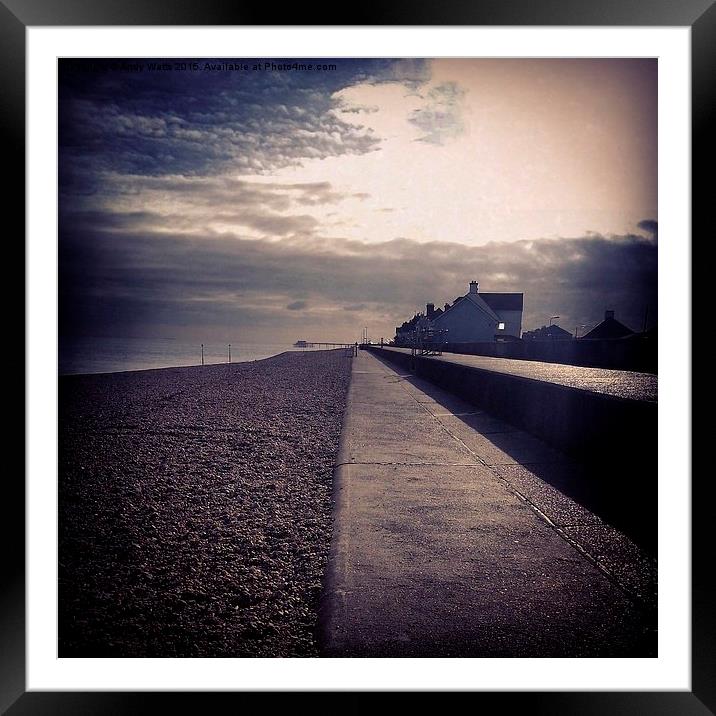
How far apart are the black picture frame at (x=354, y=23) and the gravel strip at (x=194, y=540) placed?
0.28 meters

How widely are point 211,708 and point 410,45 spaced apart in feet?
12.4

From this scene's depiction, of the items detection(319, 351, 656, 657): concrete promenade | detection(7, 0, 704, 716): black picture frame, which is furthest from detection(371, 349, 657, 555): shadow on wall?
detection(7, 0, 704, 716): black picture frame

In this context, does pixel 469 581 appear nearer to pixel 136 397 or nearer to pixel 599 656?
pixel 599 656

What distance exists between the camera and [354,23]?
319cm

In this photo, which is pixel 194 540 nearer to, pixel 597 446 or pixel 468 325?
pixel 597 446

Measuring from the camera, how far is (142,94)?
4.50 metres

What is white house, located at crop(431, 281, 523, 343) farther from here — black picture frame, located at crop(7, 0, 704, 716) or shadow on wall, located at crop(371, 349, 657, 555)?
black picture frame, located at crop(7, 0, 704, 716)

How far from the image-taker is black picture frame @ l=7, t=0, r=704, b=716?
293 cm

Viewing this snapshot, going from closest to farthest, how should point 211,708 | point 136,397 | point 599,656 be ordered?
point 599,656 < point 211,708 < point 136,397

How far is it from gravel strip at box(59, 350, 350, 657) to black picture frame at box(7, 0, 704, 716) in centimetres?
28

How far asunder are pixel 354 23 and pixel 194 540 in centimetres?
330

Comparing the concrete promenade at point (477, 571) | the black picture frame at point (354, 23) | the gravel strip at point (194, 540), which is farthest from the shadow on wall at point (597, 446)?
the gravel strip at point (194, 540)

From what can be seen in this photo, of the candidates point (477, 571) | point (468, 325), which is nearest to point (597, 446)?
point (477, 571)

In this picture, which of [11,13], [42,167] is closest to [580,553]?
[42,167]
